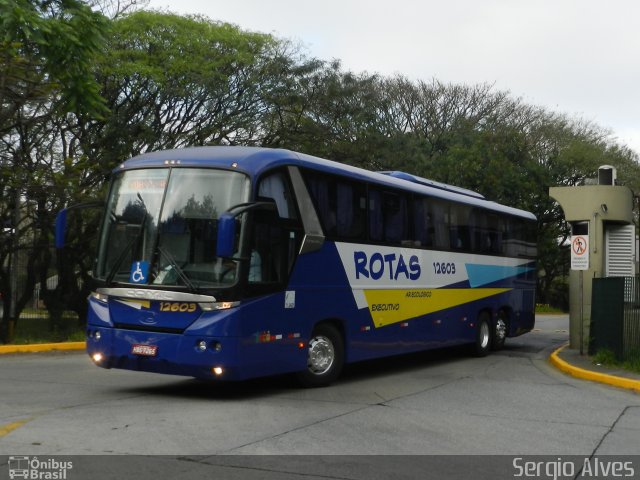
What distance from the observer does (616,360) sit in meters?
15.6

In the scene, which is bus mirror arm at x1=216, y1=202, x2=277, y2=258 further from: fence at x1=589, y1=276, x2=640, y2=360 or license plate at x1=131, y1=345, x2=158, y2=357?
fence at x1=589, y1=276, x2=640, y2=360

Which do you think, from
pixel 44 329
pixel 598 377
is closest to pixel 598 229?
pixel 598 377

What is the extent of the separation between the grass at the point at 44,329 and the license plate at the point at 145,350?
433 inches

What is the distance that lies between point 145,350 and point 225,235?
215 centimetres

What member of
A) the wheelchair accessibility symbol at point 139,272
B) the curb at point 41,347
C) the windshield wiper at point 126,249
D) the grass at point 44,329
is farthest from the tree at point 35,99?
the curb at point 41,347

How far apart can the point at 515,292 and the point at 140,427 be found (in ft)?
45.5

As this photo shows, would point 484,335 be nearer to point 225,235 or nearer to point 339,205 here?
point 339,205

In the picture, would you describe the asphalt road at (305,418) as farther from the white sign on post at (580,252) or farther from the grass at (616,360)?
the white sign on post at (580,252)

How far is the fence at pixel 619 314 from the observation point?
1552 centimetres

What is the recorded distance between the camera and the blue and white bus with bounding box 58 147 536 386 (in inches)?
414

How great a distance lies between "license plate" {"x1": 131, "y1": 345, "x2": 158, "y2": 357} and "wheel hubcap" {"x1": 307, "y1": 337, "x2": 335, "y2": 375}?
2464 mm

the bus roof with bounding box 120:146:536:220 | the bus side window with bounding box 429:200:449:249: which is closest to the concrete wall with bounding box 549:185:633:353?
the bus side window with bounding box 429:200:449:249

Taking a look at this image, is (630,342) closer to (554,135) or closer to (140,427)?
(140,427)
